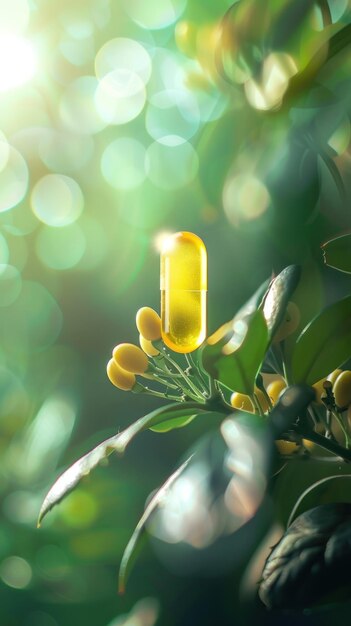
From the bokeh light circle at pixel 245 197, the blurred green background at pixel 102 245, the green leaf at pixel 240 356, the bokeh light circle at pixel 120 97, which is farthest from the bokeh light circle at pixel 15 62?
the green leaf at pixel 240 356

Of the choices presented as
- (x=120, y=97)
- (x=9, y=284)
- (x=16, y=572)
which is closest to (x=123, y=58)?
(x=120, y=97)

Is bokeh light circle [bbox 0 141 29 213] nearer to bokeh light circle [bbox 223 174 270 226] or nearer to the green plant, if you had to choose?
bokeh light circle [bbox 223 174 270 226]

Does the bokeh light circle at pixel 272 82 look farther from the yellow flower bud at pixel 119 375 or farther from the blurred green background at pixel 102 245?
the yellow flower bud at pixel 119 375

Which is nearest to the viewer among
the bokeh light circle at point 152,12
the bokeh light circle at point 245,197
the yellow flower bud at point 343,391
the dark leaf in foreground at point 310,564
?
the dark leaf in foreground at point 310,564

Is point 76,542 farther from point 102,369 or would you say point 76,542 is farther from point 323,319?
point 323,319

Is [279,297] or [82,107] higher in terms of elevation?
[82,107]

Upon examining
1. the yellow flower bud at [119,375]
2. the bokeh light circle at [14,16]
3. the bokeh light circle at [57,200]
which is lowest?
the yellow flower bud at [119,375]

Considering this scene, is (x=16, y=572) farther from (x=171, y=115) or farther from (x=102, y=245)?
(x=171, y=115)
